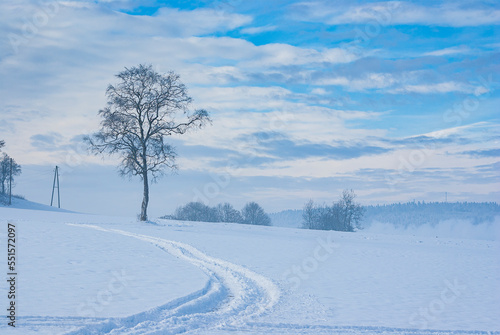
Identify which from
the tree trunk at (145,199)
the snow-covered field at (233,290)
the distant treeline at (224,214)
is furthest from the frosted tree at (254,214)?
Answer: the snow-covered field at (233,290)

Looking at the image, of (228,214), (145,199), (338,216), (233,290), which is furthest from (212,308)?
(228,214)

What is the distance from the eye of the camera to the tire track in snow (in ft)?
31.8

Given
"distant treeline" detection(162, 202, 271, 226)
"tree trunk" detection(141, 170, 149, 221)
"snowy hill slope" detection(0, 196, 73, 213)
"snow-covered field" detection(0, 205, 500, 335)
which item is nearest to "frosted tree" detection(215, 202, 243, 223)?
"distant treeline" detection(162, 202, 271, 226)

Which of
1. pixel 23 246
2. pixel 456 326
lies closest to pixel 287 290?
pixel 456 326

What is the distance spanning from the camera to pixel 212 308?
12055 millimetres

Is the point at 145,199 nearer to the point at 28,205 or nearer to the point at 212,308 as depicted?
the point at 212,308

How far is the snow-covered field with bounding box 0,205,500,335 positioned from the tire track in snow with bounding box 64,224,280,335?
0.10ft

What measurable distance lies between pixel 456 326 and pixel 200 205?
100793 millimetres

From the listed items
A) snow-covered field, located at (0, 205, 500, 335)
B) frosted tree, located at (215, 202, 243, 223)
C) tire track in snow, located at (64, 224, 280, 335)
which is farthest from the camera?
frosted tree, located at (215, 202, 243, 223)

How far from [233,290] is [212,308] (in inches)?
91.7

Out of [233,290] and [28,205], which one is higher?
[28,205]

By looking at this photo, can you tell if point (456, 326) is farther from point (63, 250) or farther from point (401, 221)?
point (401, 221)

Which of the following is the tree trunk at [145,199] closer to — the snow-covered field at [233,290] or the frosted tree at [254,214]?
the snow-covered field at [233,290]

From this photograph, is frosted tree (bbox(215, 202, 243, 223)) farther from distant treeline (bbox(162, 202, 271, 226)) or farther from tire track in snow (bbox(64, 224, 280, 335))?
tire track in snow (bbox(64, 224, 280, 335))
